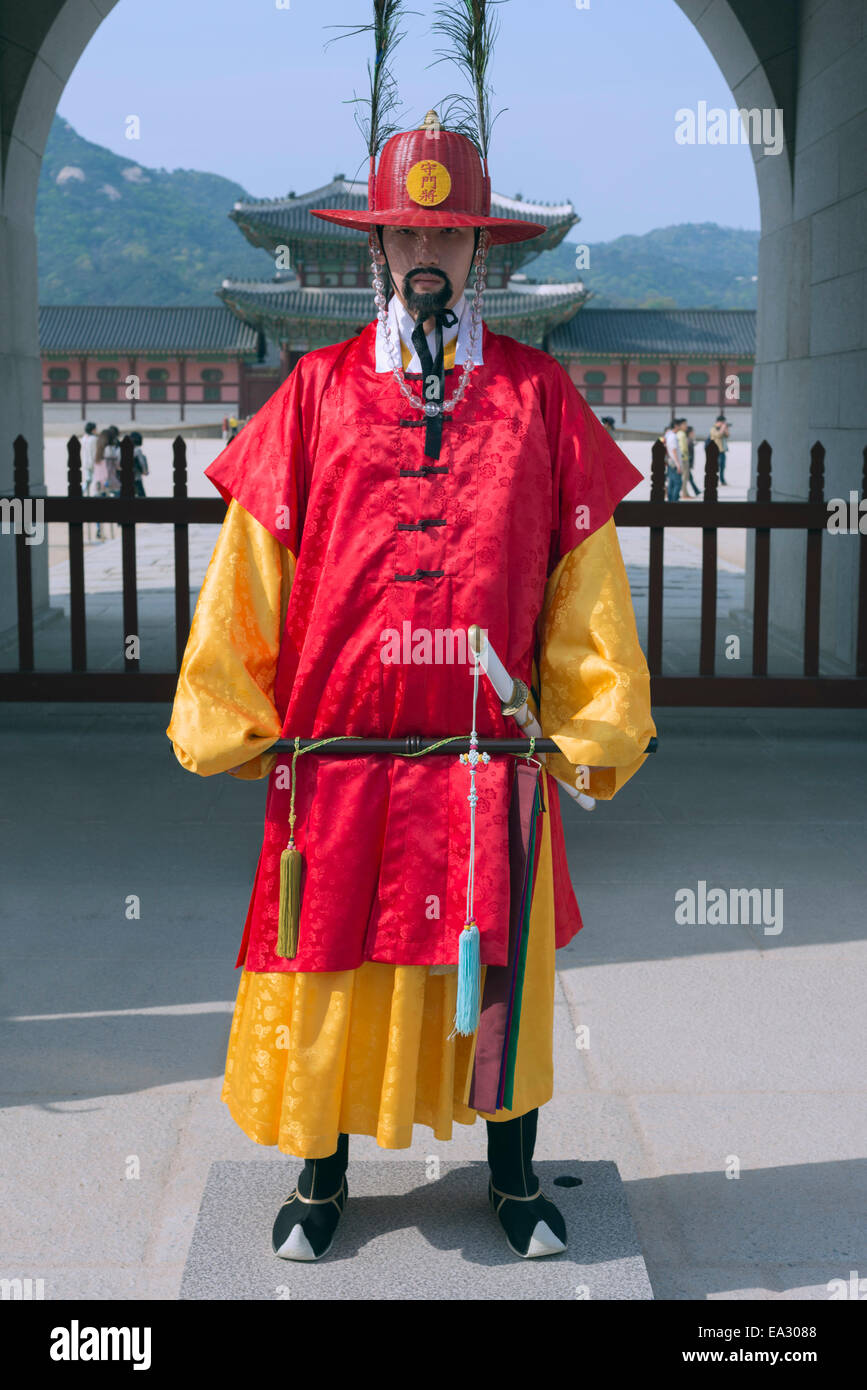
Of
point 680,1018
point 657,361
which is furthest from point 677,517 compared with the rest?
point 657,361

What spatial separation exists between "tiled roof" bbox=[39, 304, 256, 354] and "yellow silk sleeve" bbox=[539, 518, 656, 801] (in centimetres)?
4671

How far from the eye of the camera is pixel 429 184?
2350 millimetres

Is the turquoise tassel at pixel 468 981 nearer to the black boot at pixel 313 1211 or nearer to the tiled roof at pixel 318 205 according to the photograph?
the black boot at pixel 313 1211

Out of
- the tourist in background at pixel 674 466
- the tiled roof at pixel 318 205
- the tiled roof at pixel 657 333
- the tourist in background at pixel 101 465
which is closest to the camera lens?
the tourist in background at pixel 101 465

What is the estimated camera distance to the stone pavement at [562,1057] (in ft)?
8.47

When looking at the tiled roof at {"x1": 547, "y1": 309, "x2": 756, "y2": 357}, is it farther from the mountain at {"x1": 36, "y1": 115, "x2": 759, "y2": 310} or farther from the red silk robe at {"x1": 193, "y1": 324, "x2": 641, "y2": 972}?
the mountain at {"x1": 36, "y1": 115, "x2": 759, "y2": 310}

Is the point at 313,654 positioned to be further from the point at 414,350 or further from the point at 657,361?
the point at 657,361

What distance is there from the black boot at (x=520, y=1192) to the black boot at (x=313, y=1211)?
282 millimetres

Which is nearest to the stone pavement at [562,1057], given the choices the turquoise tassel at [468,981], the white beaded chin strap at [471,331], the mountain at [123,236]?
the turquoise tassel at [468,981]

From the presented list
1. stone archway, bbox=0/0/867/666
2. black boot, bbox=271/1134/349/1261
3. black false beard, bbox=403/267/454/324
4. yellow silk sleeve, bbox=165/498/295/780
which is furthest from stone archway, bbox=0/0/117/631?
black boot, bbox=271/1134/349/1261

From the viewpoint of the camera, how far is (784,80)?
7.67 m

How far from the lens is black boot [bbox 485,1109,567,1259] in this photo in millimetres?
2510

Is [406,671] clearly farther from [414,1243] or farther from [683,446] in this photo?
[683,446]

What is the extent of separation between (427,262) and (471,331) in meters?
0.14
